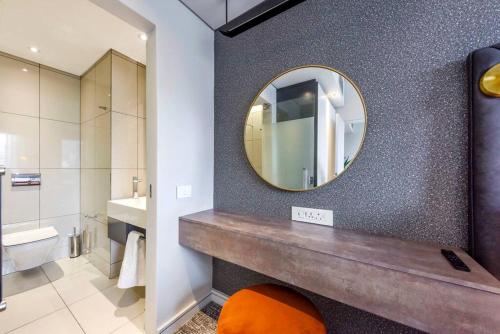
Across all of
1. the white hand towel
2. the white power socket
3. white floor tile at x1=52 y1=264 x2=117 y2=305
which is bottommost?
white floor tile at x1=52 y1=264 x2=117 y2=305

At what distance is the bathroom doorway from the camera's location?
1.72 metres

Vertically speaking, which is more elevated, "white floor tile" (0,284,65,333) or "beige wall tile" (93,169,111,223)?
"beige wall tile" (93,169,111,223)

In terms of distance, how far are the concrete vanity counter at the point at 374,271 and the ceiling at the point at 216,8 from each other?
1720mm

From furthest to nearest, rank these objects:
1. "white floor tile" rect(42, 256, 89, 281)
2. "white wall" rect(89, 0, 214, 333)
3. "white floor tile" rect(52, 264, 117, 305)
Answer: "white floor tile" rect(42, 256, 89, 281) → "white floor tile" rect(52, 264, 117, 305) → "white wall" rect(89, 0, 214, 333)

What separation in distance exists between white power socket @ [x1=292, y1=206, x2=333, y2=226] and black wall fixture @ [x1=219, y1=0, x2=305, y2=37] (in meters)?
1.28

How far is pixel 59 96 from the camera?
2.62 metres

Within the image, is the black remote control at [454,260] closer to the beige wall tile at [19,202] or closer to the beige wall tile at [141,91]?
the beige wall tile at [141,91]

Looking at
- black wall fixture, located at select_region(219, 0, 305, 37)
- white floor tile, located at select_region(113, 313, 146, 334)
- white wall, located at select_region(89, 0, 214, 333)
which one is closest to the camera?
black wall fixture, located at select_region(219, 0, 305, 37)

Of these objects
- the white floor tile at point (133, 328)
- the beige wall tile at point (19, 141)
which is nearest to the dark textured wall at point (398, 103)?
the white floor tile at point (133, 328)

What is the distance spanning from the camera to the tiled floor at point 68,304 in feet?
5.08

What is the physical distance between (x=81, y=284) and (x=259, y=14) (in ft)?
9.71

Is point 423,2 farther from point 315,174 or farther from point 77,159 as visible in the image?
point 77,159

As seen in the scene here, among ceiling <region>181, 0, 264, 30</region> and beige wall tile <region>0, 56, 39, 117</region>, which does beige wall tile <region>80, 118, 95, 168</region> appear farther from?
ceiling <region>181, 0, 264, 30</region>

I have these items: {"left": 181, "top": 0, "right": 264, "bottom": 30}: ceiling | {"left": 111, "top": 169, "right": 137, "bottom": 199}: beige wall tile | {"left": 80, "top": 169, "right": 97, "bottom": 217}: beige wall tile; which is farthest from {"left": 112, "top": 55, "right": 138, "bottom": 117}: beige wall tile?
{"left": 181, "top": 0, "right": 264, "bottom": 30}: ceiling
